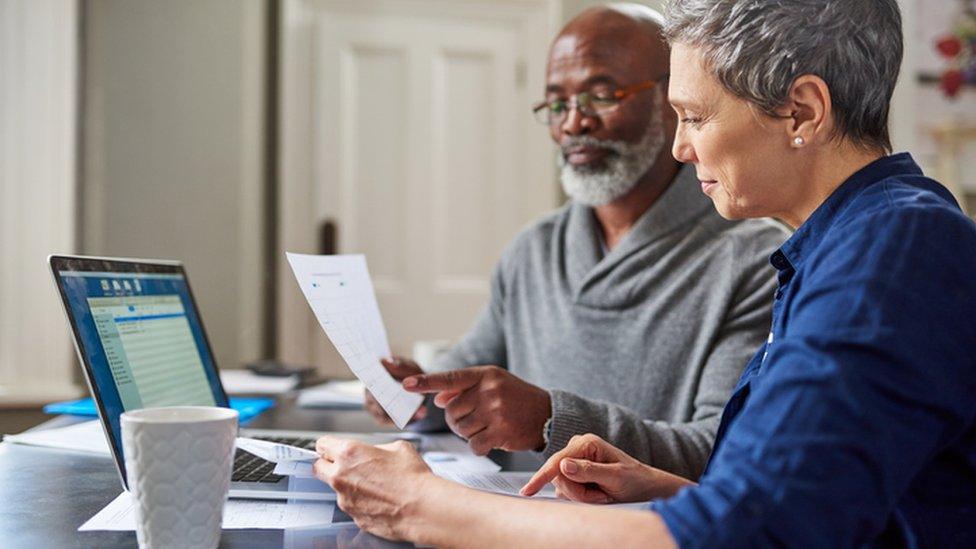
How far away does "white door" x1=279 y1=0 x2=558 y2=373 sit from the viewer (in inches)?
139

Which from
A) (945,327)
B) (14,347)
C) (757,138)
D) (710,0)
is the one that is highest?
(710,0)

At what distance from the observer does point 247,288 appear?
11.0 feet

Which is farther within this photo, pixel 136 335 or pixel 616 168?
pixel 616 168

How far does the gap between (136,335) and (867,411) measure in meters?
0.86

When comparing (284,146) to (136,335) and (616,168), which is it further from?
(136,335)

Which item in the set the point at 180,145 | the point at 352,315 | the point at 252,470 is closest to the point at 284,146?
the point at 180,145

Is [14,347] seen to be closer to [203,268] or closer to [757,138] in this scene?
[203,268]

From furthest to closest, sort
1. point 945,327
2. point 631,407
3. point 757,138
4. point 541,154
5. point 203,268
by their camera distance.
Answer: point 541,154 < point 203,268 < point 631,407 < point 757,138 < point 945,327

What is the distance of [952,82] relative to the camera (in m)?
3.61

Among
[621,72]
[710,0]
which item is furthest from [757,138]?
[621,72]

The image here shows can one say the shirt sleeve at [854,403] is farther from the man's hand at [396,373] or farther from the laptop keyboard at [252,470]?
the man's hand at [396,373]

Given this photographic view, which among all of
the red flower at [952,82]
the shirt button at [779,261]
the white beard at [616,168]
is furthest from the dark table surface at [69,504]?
the red flower at [952,82]

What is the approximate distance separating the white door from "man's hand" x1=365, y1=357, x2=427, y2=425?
6.63 ft

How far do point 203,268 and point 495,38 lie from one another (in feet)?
4.66
